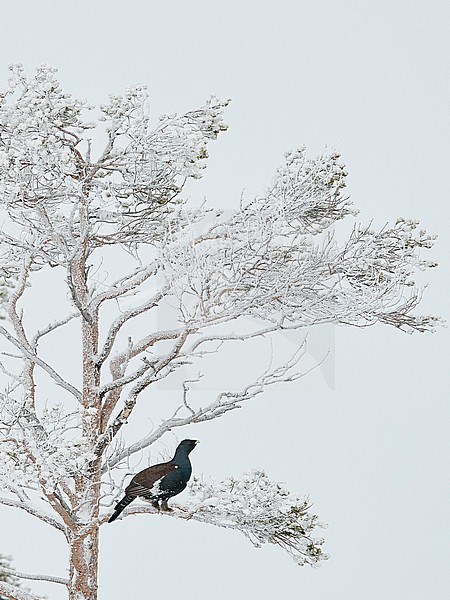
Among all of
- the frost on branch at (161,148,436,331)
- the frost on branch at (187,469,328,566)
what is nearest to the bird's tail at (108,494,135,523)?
the frost on branch at (187,469,328,566)

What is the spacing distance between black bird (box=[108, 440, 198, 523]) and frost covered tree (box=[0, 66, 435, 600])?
0.08m

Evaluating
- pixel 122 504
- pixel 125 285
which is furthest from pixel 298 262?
pixel 122 504

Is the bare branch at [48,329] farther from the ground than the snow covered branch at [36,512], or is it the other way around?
the bare branch at [48,329]

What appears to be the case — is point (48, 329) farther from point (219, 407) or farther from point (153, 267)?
point (219, 407)

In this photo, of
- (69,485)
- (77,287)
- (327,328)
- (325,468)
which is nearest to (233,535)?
(325,468)

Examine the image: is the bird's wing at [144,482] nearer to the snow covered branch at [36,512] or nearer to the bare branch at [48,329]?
the snow covered branch at [36,512]

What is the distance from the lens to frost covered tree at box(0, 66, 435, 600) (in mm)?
3904

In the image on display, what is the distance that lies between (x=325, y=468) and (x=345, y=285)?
8.20 ft

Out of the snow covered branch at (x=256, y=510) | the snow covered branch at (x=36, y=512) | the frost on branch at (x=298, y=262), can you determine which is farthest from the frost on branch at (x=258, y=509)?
the frost on branch at (x=298, y=262)

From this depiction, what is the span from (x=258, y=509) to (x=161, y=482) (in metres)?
0.38

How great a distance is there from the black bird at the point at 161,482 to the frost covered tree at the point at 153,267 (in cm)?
8

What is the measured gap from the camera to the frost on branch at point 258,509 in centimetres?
426

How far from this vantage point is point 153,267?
4398 millimetres

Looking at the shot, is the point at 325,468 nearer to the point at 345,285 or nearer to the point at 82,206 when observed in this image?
the point at 345,285
